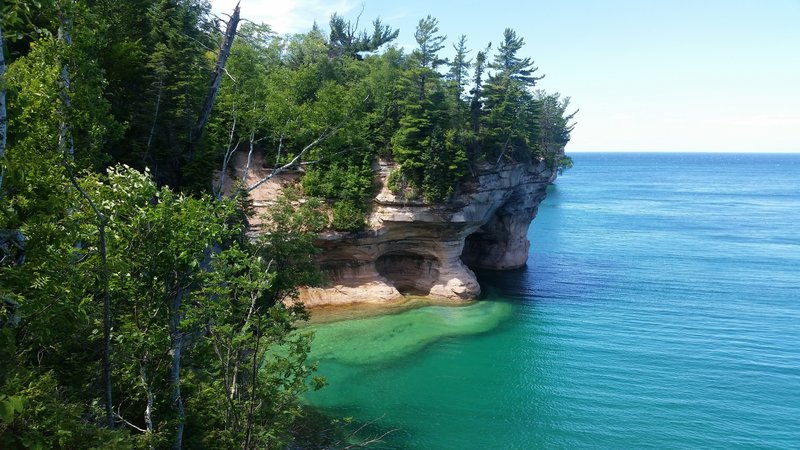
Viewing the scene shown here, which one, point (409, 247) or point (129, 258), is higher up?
point (129, 258)

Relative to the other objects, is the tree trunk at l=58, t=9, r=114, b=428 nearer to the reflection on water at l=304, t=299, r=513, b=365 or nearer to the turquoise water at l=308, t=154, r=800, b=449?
the turquoise water at l=308, t=154, r=800, b=449

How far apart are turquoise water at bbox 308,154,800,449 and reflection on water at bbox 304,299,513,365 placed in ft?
0.44

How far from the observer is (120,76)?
21812 millimetres

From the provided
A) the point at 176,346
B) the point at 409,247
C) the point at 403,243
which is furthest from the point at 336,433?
the point at 409,247

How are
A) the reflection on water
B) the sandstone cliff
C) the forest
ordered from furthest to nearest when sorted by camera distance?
1. the sandstone cliff
2. the reflection on water
3. the forest

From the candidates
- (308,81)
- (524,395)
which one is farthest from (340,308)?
(308,81)

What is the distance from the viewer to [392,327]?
29.6 m

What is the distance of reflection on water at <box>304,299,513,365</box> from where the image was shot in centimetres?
2611

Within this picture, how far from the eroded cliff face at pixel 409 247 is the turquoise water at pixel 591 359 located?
2.72 metres

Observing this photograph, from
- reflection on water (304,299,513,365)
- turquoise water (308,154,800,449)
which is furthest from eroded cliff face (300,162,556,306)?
turquoise water (308,154,800,449)

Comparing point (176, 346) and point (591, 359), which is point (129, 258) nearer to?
point (176, 346)

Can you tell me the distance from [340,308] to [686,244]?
4238 centimetres

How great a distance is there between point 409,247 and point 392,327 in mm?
7755

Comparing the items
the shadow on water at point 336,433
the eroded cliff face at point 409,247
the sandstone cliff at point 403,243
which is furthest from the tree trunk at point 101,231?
the eroded cliff face at point 409,247
